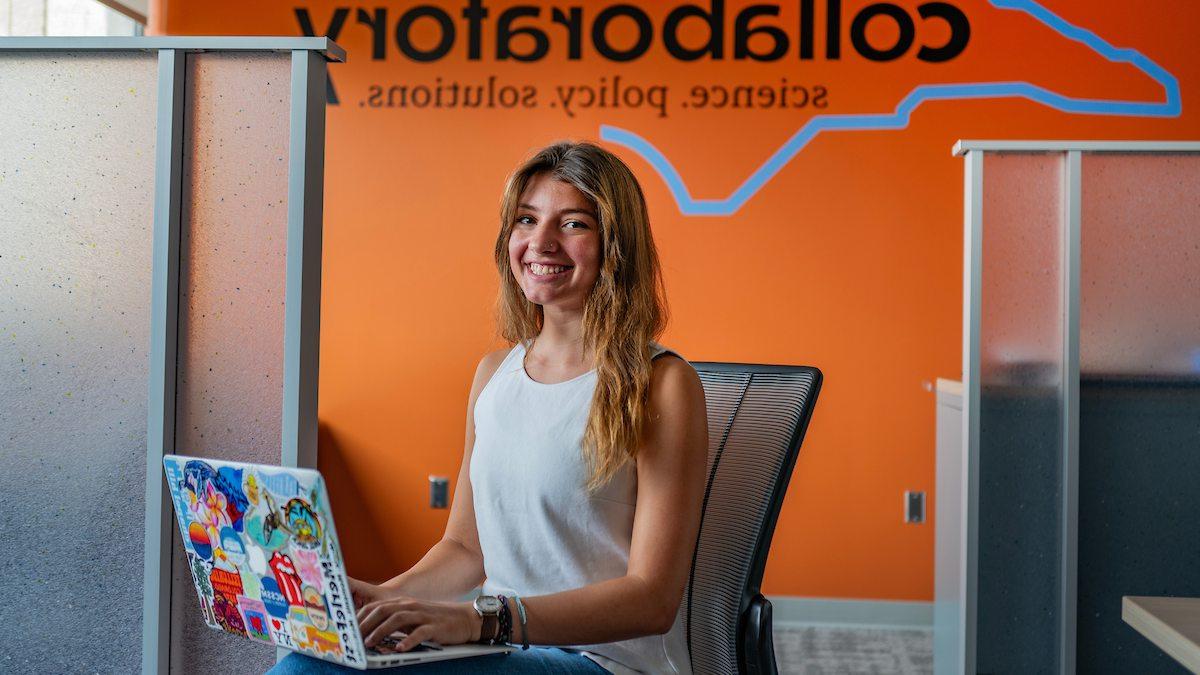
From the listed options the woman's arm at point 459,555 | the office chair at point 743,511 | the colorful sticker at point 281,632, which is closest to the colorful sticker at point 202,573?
the colorful sticker at point 281,632

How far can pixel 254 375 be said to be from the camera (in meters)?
1.62

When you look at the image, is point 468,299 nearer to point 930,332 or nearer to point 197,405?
point 930,332

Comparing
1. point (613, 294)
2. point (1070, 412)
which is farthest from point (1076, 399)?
point (613, 294)

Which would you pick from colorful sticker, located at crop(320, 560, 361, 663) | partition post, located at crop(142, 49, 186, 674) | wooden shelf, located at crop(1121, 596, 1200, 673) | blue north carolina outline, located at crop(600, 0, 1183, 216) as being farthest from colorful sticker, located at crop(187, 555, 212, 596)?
blue north carolina outline, located at crop(600, 0, 1183, 216)

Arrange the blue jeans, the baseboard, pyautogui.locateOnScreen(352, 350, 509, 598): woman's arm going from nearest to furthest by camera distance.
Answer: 1. the blue jeans
2. pyautogui.locateOnScreen(352, 350, 509, 598): woman's arm
3. the baseboard

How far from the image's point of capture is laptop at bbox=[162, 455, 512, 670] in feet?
3.46

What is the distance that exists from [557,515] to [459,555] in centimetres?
26

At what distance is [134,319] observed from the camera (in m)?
1.63

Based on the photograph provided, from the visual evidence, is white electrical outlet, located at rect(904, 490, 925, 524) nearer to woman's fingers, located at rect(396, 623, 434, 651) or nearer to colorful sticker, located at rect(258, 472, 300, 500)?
woman's fingers, located at rect(396, 623, 434, 651)

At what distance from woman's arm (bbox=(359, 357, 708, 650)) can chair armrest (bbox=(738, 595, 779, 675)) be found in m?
0.13

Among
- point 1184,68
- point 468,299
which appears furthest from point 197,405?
point 1184,68

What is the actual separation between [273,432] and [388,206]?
2619 millimetres

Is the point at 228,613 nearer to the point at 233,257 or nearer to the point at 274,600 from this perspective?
the point at 274,600

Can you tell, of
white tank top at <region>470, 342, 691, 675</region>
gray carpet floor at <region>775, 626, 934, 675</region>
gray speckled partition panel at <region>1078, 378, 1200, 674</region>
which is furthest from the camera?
gray carpet floor at <region>775, 626, 934, 675</region>
